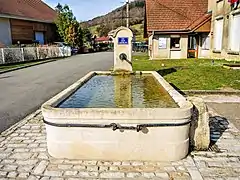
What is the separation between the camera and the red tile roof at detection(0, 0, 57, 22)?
97.0 ft

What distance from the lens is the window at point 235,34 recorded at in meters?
17.2

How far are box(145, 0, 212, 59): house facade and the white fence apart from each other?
1162 cm

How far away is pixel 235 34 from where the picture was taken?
17578mm

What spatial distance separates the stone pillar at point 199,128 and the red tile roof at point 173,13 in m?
20.4

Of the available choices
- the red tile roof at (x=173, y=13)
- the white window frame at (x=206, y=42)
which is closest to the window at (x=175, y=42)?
the red tile roof at (x=173, y=13)

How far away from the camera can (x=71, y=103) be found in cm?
556

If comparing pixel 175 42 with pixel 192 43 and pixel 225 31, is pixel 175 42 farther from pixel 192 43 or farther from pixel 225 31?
pixel 225 31

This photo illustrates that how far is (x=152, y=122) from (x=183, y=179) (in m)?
0.97

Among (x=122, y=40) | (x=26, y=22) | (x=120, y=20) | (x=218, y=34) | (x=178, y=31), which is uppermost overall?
(x=120, y=20)

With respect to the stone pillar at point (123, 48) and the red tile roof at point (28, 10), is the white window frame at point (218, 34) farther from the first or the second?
the red tile roof at point (28, 10)

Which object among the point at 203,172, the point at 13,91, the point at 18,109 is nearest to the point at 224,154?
the point at 203,172

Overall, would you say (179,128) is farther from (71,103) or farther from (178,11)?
(178,11)

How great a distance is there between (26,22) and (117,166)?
104ft

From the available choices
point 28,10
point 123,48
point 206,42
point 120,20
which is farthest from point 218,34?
point 120,20
